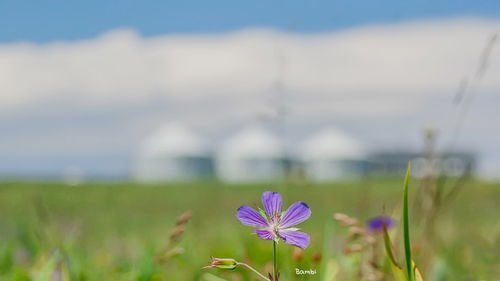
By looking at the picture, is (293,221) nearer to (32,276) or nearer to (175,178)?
(32,276)

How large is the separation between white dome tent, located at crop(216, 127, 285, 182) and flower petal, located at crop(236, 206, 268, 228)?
5129 centimetres

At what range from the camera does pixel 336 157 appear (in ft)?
197

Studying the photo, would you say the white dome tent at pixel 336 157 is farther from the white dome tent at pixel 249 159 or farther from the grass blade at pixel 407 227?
the grass blade at pixel 407 227

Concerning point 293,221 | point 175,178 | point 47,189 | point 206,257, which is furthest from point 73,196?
point 175,178

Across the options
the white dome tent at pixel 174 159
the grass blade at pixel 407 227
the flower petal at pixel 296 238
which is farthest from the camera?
the white dome tent at pixel 174 159

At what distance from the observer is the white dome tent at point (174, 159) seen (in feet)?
177

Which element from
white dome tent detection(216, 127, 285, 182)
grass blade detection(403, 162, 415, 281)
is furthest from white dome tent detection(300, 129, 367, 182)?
grass blade detection(403, 162, 415, 281)

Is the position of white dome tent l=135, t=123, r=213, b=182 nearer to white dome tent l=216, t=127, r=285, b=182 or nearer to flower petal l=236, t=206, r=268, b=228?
white dome tent l=216, t=127, r=285, b=182

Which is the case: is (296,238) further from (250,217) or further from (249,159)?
(249,159)

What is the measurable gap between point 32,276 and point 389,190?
68.2 feet

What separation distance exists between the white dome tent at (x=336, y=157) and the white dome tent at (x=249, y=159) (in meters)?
4.20

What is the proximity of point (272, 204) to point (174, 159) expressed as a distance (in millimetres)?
53530

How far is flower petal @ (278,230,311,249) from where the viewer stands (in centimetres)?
87

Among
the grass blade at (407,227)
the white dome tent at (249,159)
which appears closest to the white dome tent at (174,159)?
the white dome tent at (249,159)
